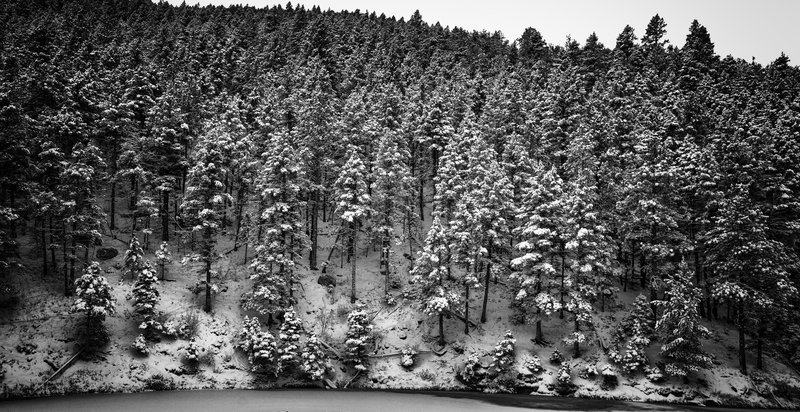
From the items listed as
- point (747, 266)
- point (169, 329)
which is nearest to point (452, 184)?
point (747, 266)

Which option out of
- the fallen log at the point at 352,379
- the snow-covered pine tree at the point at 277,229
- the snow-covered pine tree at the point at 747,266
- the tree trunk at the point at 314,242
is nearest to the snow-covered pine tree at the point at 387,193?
the tree trunk at the point at 314,242

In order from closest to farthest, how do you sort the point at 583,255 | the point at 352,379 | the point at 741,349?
1. the point at 352,379
2. the point at 741,349
3. the point at 583,255

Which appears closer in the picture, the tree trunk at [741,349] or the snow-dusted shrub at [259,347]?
the snow-dusted shrub at [259,347]

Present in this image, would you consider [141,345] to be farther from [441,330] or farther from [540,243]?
[540,243]

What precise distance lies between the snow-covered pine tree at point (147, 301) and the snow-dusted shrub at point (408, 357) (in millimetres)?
17960

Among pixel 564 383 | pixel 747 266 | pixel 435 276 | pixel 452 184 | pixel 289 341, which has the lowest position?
pixel 564 383

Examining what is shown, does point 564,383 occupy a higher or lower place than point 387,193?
lower

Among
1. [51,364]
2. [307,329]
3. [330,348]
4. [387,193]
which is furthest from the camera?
[387,193]

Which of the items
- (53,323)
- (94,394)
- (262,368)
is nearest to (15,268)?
(53,323)

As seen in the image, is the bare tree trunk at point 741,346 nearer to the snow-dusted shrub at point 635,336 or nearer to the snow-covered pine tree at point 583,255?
the snow-dusted shrub at point 635,336

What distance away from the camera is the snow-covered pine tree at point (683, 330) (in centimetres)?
3091

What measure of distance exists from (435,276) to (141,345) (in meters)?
21.4

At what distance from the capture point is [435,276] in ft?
116

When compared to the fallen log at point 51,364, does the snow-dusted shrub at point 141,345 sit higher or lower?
higher
